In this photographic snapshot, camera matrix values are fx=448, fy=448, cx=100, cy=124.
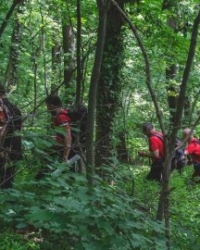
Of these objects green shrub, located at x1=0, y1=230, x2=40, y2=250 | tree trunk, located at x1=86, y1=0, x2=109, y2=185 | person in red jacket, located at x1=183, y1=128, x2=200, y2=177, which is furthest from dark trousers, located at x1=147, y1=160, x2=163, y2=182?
tree trunk, located at x1=86, y1=0, x2=109, y2=185

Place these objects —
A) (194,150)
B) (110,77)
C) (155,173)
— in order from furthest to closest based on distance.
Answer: (194,150), (155,173), (110,77)

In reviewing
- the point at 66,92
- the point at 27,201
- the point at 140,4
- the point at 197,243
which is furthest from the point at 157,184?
the point at 27,201

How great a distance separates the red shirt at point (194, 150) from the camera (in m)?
11.1

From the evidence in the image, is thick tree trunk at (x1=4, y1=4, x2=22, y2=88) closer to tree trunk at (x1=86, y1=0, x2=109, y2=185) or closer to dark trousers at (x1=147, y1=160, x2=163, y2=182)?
dark trousers at (x1=147, y1=160, x2=163, y2=182)

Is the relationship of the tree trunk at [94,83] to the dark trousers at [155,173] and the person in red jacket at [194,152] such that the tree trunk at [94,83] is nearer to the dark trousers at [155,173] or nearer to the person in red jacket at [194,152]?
the dark trousers at [155,173]

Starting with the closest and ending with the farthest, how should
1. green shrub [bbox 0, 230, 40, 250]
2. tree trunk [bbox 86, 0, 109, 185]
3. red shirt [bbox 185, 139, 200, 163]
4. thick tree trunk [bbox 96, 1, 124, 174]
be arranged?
tree trunk [bbox 86, 0, 109, 185] < green shrub [bbox 0, 230, 40, 250] < thick tree trunk [bbox 96, 1, 124, 174] < red shirt [bbox 185, 139, 200, 163]

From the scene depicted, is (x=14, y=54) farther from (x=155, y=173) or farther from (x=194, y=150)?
(x=194, y=150)

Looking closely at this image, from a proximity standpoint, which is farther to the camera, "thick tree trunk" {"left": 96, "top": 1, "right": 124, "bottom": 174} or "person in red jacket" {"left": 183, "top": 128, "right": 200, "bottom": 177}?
"person in red jacket" {"left": 183, "top": 128, "right": 200, "bottom": 177}

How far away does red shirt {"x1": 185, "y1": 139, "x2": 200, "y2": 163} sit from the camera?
1107 cm

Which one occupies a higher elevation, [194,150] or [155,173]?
[194,150]

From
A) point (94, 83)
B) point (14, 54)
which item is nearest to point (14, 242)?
point (94, 83)

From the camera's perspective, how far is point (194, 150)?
36.6 ft

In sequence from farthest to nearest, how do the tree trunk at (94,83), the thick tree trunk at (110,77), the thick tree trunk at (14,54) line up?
the thick tree trunk at (14,54) → the thick tree trunk at (110,77) → the tree trunk at (94,83)

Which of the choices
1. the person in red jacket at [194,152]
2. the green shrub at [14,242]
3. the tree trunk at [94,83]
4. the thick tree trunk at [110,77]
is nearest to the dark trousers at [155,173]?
the person in red jacket at [194,152]
